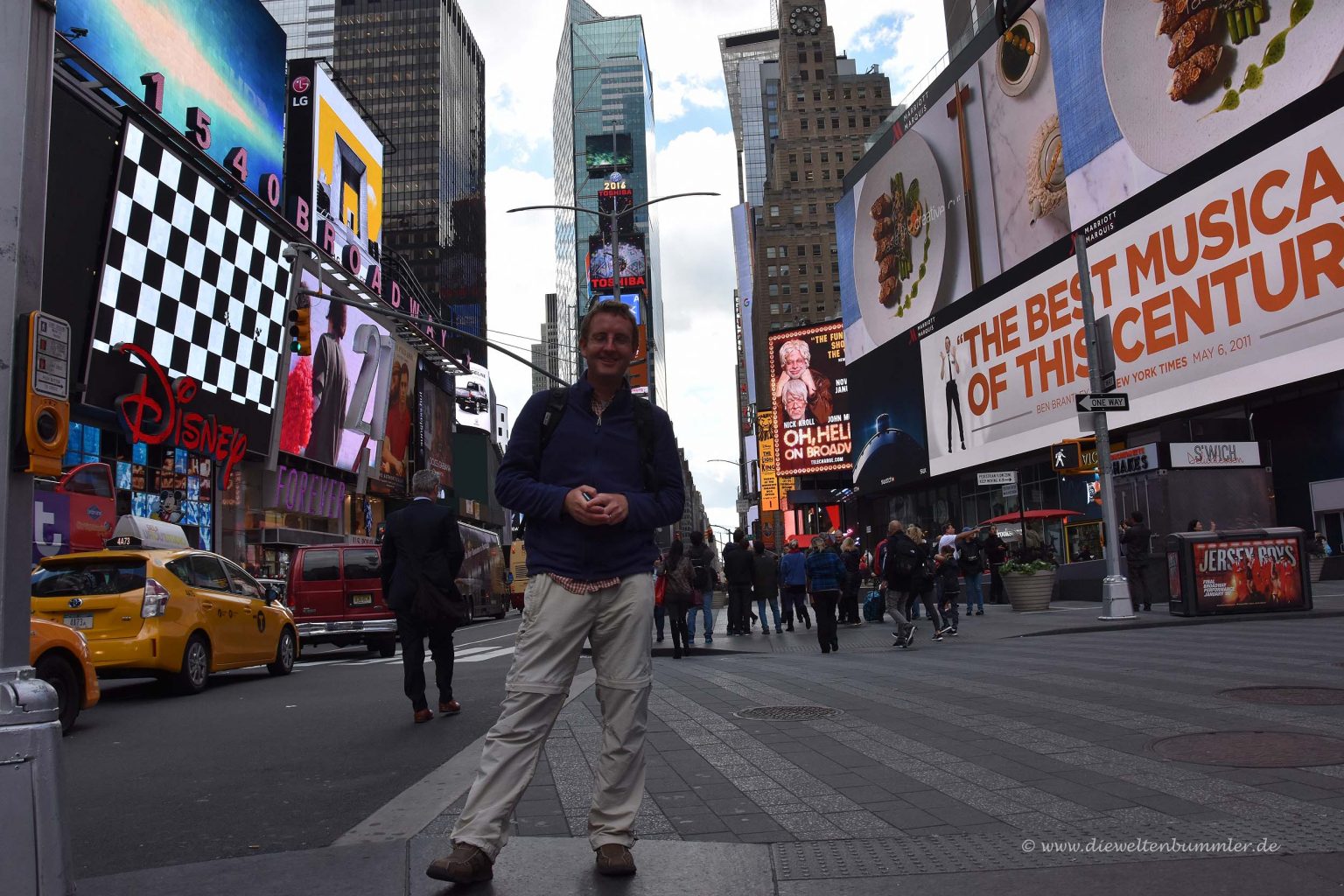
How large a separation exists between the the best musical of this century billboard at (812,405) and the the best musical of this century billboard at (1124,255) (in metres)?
35.6

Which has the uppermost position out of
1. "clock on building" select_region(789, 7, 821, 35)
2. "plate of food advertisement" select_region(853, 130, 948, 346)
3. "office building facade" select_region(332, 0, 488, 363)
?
"clock on building" select_region(789, 7, 821, 35)

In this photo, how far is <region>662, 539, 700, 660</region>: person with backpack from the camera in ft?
47.1

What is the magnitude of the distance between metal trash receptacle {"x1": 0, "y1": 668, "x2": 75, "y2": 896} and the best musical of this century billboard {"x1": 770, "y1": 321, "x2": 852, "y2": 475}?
87153mm

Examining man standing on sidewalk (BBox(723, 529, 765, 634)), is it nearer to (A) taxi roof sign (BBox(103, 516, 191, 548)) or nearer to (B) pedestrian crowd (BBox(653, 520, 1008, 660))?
(B) pedestrian crowd (BBox(653, 520, 1008, 660))

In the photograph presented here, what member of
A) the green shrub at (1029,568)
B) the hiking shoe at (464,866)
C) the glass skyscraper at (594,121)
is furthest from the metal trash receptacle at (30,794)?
the glass skyscraper at (594,121)

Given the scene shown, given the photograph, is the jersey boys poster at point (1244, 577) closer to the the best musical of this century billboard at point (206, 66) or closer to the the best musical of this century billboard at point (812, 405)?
the the best musical of this century billboard at point (206, 66)

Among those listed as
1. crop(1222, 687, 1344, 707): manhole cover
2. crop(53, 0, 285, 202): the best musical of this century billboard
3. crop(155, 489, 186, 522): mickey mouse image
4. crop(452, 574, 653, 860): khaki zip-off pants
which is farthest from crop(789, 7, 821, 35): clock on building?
crop(452, 574, 653, 860): khaki zip-off pants

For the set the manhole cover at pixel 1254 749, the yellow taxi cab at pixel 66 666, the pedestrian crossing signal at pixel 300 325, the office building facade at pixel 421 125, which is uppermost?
the office building facade at pixel 421 125

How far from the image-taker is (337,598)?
17016 mm

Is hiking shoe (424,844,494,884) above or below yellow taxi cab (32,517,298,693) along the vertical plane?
below

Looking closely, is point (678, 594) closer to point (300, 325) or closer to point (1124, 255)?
point (300, 325)

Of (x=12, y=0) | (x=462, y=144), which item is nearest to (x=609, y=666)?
(x=12, y=0)

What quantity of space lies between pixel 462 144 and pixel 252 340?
90549mm

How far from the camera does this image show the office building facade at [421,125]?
109 m
